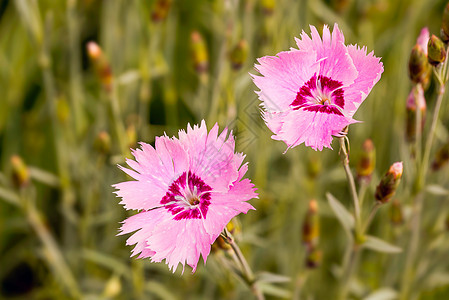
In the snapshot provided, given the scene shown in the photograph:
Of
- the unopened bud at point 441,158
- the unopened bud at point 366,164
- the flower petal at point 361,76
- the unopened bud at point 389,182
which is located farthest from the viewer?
the unopened bud at point 441,158

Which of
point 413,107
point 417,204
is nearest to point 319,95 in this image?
point 413,107

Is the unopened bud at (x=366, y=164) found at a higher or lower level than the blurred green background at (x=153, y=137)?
lower

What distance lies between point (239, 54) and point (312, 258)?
0.38 m

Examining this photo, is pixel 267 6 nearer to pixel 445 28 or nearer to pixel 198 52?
pixel 198 52

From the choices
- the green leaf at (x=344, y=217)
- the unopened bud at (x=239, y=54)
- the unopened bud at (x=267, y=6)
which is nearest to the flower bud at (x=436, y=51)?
the green leaf at (x=344, y=217)

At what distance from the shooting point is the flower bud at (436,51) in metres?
0.58

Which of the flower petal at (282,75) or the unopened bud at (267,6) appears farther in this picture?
the unopened bud at (267,6)

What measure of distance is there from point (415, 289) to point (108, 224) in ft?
2.33

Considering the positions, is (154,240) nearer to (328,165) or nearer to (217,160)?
(217,160)

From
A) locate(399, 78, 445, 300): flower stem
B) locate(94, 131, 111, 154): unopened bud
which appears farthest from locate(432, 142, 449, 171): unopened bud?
locate(94, 131, 111, 154): unopened bud

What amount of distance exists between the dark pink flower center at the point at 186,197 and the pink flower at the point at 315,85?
0.35 ft

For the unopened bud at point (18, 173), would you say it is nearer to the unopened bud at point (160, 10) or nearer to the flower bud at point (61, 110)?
the flower bud at point (61, 110)

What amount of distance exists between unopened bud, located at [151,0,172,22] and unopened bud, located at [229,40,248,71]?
0.22 metres

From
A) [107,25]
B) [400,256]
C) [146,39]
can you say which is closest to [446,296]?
[400,256]
